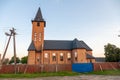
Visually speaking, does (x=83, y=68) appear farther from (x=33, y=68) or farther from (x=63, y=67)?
(x=33, y=68)

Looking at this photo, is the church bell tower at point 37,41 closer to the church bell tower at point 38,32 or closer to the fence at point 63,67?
the church bell tower at point 38,32

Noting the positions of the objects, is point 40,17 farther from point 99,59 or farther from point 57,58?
point 99,59

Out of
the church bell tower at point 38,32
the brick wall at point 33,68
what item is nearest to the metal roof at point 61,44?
the church bell tower at point 38,32

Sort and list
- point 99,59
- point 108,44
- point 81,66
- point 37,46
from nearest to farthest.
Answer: point 81,66, point 37,46, point 108,44, point 99,59

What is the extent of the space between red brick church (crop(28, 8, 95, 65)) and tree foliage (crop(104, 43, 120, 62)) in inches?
351

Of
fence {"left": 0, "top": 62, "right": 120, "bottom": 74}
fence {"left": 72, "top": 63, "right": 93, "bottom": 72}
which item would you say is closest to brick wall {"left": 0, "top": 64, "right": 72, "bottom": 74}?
A: fence {"left": 0, "top": 62, "right": 120, "bottom": 74}

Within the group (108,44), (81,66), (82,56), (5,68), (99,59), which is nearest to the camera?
(5,68)

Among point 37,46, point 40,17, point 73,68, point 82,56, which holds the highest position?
point 40,17

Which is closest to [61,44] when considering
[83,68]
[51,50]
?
[51,50]

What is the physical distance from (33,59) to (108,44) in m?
28.8

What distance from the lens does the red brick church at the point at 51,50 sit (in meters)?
36.5

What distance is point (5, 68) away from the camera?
22312 mm

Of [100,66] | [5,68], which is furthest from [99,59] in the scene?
[5,68]

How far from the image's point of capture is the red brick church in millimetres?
36469
